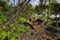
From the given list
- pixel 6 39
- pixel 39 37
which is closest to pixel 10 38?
pixel 6 39

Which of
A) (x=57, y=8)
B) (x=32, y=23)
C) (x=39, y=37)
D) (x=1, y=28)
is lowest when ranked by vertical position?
(x=57, y=8)

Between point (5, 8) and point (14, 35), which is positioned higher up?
point (5, 8)

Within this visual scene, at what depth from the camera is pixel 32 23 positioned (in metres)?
4.18

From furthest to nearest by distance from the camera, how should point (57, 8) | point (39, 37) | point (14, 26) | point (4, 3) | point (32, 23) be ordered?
1. point (57, 8)
2. point (39, 37)
3. point (32, 23)
4. point (14, 26)
5. point (4, 3)

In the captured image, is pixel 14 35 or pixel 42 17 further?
pixel 42 17

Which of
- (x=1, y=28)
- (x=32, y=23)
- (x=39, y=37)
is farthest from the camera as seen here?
(x=39, y=37)

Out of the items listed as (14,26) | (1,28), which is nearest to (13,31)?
(14,26)

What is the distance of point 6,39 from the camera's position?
286cm

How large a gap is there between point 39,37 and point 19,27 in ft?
5.93

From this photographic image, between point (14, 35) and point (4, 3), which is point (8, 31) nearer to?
point (14, 35)

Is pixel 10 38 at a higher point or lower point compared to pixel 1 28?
lower

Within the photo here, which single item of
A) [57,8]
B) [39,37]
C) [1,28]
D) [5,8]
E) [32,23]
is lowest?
[57,8]

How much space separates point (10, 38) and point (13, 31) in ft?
0.69

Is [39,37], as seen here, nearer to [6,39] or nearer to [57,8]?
[6,39]
